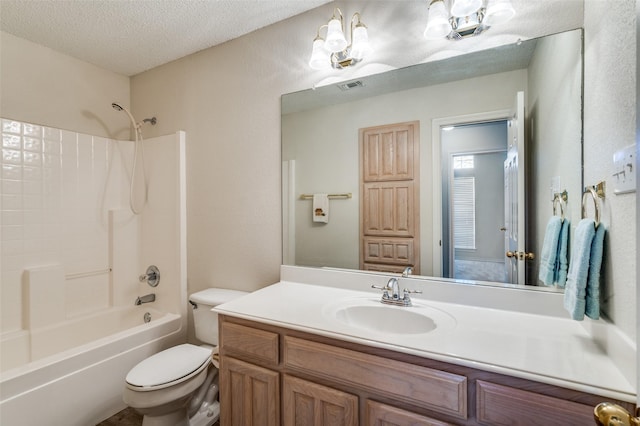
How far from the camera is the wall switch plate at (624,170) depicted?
0.68 metres

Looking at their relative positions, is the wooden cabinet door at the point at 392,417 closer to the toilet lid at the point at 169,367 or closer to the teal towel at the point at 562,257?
the teal towel at the point at 562,257

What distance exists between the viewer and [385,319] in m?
1.31

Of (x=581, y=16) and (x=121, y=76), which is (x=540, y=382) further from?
(x=121, y=76)

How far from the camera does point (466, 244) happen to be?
1.34 m

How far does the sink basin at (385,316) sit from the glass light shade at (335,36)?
1.29 metres

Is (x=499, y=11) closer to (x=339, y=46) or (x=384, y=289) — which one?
(x=339, y=46)

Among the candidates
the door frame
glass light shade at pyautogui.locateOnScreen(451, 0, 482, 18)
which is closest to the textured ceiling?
glass light shade at pyautogui.locateOnScreen(451, 0, 482, 18)

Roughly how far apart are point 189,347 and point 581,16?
8.21 ft

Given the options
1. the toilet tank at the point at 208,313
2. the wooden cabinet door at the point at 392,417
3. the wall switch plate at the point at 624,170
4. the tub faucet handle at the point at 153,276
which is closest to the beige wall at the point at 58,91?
the tub faucet handle at the point at 153,276

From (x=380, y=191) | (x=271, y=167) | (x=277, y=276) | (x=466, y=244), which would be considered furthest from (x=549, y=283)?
(x=271, y=167)

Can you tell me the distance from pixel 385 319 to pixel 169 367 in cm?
118

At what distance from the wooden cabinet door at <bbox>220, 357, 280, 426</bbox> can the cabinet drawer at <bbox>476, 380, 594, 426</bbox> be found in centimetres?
72

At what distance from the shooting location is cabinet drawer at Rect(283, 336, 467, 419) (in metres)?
0.84

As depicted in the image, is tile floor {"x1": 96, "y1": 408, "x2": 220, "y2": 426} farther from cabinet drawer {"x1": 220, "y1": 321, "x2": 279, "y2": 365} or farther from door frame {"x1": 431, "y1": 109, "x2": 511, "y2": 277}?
door frame {"x1": 431, "y1": 109, "x2": 511, "y2": 277}
